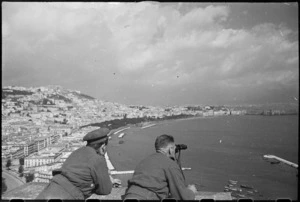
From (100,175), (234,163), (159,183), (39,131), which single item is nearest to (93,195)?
(100,175)

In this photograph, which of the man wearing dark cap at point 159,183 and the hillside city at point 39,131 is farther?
the hillside city at point 39,131

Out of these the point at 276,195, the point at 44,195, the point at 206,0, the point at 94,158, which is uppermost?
the point at 206,0

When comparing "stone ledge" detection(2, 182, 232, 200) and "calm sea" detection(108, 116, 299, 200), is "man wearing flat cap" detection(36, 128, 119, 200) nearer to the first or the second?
"stone ledge" detection(2, 182, 232, 200)

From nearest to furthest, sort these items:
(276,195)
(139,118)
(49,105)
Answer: (276,195)
(49,105)
(139,118)

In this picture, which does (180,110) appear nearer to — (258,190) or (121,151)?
(121,151)

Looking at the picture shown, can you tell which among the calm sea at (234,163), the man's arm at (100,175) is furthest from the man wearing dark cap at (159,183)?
the calm sea at (234,163)

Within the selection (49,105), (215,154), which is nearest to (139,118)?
(49,105)

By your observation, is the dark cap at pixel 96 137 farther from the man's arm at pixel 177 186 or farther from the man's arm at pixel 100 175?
the man's arm at pixel 177 186
